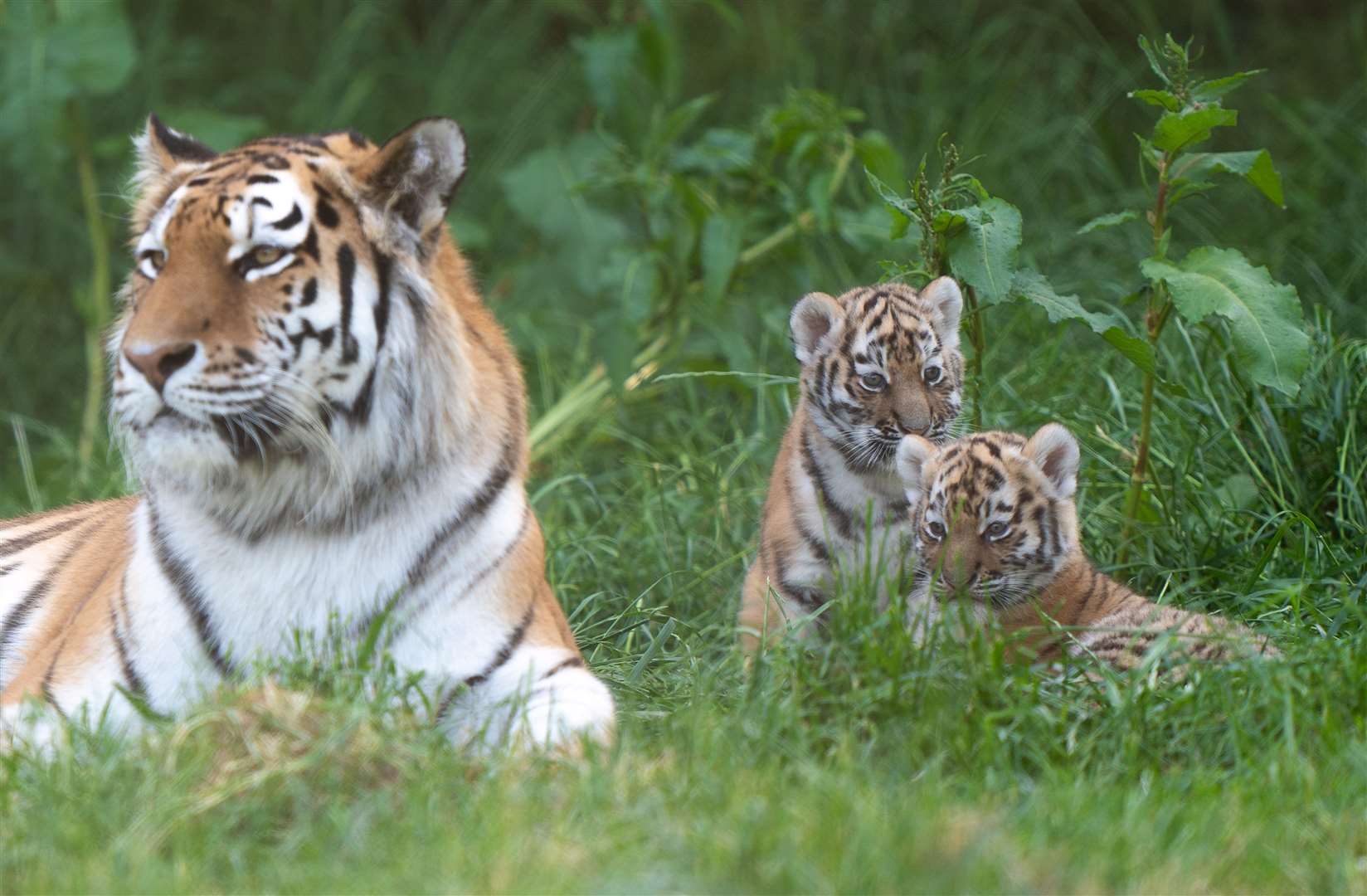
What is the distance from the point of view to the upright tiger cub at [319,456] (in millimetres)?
3127

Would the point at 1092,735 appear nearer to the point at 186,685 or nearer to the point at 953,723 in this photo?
the point at 953,723

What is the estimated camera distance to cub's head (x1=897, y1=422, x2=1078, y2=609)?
12.1 ft

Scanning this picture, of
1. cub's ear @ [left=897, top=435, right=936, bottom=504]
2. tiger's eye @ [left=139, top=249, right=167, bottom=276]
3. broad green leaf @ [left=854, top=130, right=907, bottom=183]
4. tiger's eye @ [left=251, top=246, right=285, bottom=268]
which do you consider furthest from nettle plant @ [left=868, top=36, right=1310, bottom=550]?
tiger's eye @ [left=139, top=249, right=167, bottom=276]

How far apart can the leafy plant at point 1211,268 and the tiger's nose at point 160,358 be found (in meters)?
2.13

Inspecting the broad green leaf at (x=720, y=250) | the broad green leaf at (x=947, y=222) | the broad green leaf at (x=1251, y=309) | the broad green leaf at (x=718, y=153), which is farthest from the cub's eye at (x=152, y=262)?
the broad green leaf at (x=718, y=153)

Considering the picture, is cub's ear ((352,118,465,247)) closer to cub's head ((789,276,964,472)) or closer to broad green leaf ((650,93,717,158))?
cub's head ((789,276,964,472))

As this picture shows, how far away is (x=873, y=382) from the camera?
4.04 m

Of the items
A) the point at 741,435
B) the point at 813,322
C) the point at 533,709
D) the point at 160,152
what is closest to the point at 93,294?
the point at 741,435

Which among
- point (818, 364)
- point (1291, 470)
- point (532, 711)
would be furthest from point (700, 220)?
point (532, 711)

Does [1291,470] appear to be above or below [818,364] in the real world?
below

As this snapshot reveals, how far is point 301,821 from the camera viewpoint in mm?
2783

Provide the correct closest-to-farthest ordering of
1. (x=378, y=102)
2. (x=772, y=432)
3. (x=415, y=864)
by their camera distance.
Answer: (x=415, y=864) < (x=772, y=432) < (x=378, y=102)

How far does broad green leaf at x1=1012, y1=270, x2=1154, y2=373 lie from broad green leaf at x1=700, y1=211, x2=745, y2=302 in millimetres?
1381

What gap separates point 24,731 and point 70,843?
2.12 ft
